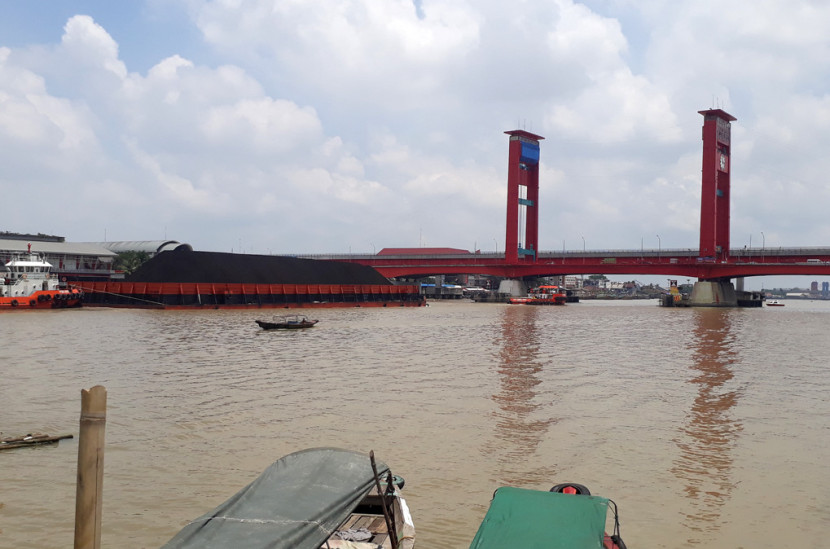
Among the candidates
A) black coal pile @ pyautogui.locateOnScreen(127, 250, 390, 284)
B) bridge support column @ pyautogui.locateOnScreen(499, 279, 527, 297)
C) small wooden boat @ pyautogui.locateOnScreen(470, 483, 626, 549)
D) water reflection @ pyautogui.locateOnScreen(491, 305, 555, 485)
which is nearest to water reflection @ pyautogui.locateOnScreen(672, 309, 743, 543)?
water reflection @ pyautogui.locateOnScreen(491, 305, 555, 485)

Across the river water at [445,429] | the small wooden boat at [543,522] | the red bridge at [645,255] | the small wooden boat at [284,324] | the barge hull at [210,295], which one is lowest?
the river water at [445,429]

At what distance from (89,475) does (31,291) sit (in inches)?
2264

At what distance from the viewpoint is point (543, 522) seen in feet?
23.6

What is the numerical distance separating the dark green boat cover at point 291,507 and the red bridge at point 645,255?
9475 centimetres

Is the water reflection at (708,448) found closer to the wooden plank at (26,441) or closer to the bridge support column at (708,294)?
the wooden plank at (26,441)

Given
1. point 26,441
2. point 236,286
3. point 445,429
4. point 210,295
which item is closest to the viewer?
point 26,441

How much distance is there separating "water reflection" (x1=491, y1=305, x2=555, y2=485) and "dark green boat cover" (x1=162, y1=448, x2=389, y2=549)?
4.94 m

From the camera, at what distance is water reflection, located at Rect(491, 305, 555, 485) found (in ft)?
42.9

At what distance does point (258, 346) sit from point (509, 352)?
12630 mm

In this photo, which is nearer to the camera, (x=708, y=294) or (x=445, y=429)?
(x=445, y=429)

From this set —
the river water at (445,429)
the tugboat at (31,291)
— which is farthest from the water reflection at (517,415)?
the tugboat at (31,291)

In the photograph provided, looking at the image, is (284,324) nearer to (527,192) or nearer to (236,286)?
(236,286)

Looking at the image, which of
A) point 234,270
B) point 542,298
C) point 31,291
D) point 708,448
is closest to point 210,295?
point 234,270

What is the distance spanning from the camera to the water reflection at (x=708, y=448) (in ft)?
35.8
